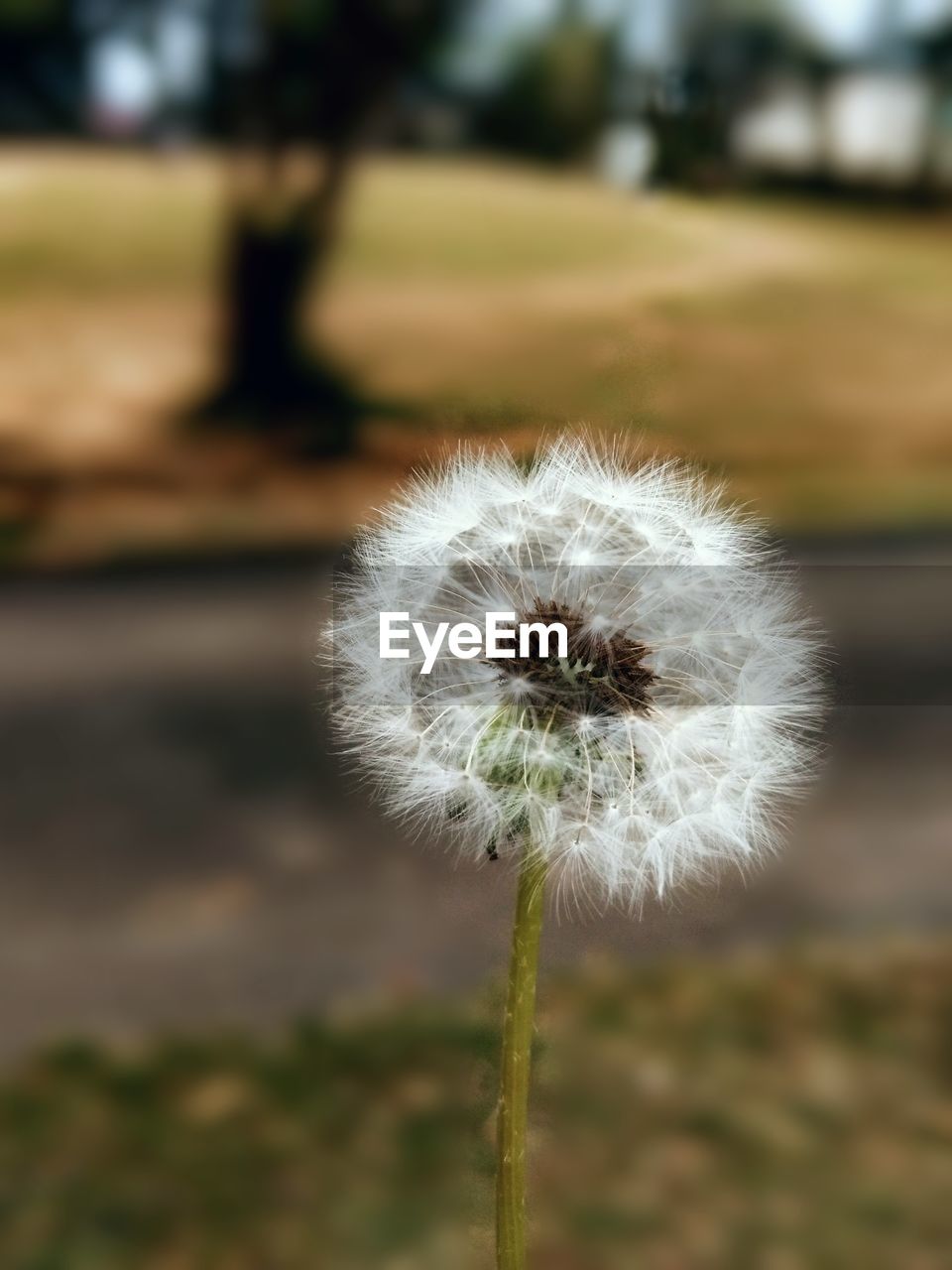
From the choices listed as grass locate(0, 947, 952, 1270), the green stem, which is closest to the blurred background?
grass locate(0, 947, 952, 1270)

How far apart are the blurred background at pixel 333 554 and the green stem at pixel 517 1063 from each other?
476mm

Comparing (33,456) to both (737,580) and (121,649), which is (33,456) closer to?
(121,649)

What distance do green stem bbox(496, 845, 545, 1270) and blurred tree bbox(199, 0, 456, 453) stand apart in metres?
1.88

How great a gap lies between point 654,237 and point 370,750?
2.95 feet

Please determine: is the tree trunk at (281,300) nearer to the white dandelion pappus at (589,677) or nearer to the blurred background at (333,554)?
the blurred background at (333,554)

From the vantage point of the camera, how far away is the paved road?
1.92m

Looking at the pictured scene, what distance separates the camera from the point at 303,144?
7.73 feet

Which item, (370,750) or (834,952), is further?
(834,952)

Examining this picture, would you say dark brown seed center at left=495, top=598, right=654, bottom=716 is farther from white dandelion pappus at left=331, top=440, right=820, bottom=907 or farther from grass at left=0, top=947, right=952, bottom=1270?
grass at left=0, top=947, right=952, bottom=1270

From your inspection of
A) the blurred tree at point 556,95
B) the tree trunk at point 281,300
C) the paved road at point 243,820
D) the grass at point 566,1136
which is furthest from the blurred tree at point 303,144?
the grass at point 566,1136

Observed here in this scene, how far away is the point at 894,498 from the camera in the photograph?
7.65 feet

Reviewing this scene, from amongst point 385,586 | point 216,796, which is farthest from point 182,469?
point 385,586

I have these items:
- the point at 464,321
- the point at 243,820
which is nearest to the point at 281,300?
the point at 464,321

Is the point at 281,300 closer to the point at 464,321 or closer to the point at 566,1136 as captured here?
the point at 464,321
